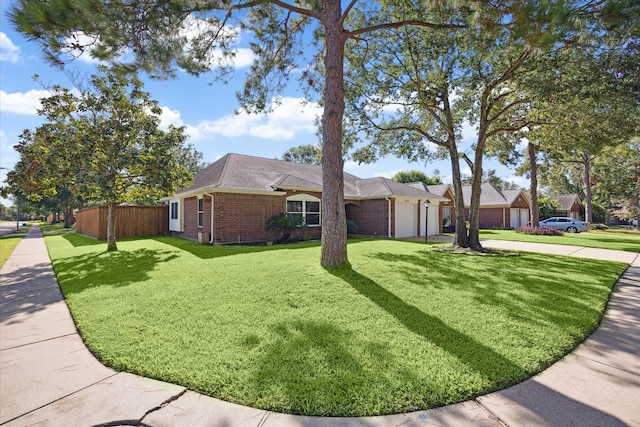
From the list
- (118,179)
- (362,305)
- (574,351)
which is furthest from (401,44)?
(118,179)

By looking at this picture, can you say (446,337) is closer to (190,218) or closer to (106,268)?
(106,268)

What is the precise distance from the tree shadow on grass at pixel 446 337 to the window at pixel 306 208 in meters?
10.00

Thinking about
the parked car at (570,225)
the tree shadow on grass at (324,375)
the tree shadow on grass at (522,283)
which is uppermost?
the parked car at (570,225)

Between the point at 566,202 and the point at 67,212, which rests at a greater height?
the point at 566,202

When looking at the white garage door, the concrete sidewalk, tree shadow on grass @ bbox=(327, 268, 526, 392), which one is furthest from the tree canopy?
the white garage door

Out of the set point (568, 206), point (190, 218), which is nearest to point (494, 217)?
point (568, 206)

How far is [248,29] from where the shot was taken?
9.07 m

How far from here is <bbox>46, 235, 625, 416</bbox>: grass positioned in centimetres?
290

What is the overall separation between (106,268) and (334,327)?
290 inches

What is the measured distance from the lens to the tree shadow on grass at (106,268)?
270 inches

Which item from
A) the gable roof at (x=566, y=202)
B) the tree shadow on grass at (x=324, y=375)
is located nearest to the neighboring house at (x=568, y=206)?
the gable roof at (x=566, y=202)

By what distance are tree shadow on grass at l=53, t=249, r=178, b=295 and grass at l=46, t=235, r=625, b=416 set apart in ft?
0.27

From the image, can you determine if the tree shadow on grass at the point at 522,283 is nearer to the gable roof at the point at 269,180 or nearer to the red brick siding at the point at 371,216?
the gable roof at the point at 269,180

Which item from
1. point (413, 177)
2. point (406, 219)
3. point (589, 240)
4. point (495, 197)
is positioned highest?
point (413, 177)
